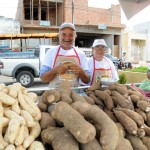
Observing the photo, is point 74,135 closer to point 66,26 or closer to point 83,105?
point 83,105

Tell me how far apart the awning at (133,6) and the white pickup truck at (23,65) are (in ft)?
18.0

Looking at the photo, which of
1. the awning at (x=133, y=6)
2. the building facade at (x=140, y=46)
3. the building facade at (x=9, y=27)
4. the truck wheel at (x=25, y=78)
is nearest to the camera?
the awning at (x=133, y=6)

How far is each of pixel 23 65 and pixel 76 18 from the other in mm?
15143

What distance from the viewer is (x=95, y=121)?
1.50m

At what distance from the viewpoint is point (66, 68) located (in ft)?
8.59

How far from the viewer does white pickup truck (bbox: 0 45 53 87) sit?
31.9 ft

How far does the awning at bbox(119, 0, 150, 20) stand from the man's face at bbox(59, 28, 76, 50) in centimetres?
203

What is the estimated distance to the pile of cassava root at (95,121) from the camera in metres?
1.35

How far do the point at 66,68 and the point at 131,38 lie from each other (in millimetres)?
30001

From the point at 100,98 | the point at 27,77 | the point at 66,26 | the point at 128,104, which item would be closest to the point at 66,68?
the point at 66,26

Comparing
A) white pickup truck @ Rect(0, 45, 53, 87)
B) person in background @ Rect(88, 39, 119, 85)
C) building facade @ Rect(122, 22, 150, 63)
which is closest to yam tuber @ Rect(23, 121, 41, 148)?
person in background @ Rect(88, 39, 119, 85)

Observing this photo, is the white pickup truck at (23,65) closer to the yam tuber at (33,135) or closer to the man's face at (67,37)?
the man's face at (67,37)

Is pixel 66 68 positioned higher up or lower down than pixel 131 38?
lower down

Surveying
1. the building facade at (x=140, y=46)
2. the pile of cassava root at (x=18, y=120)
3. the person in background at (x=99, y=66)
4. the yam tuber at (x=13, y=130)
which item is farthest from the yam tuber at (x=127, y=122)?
the building facade at (x=140, y=46)
